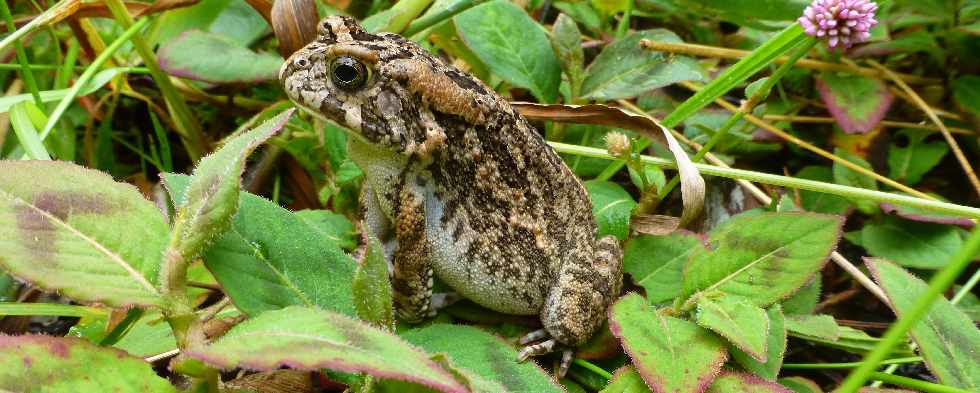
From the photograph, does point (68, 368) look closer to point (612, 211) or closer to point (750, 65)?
point (612, 211)

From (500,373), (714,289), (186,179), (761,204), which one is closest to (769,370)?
(714,289)

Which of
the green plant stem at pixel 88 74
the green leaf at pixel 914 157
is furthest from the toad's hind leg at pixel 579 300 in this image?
the green plant stem at pixel 88 74

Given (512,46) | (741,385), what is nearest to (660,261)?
(741,385)

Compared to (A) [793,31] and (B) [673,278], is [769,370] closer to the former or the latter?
(B) [673,278]

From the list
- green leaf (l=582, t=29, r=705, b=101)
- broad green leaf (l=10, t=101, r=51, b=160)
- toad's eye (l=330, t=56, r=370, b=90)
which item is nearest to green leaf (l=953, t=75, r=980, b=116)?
green leaf (l=582, t=29, r=705, b=101)

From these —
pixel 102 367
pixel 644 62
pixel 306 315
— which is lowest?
pixel 102 367

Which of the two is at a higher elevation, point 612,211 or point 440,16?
point 440,16
